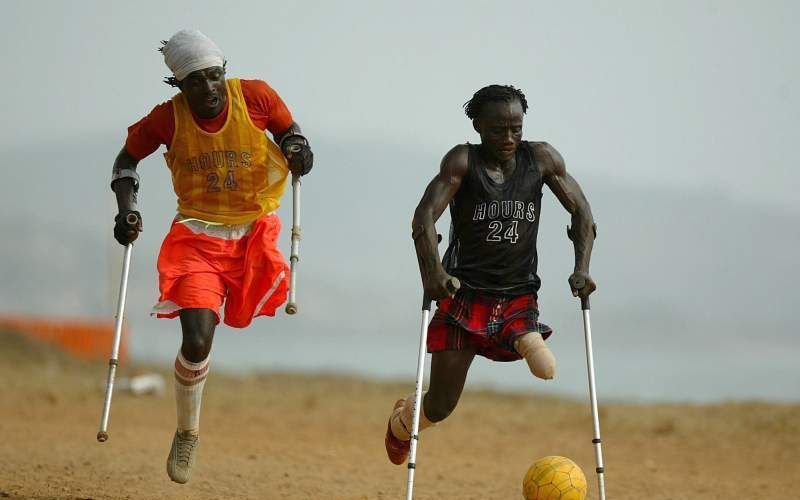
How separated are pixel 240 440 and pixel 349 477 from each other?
2989 mm

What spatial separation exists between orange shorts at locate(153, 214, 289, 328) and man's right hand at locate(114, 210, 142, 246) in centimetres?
24

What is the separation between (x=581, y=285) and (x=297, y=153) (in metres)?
2.10

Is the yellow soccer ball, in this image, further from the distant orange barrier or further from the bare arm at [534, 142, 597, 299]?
the distant orange barrier

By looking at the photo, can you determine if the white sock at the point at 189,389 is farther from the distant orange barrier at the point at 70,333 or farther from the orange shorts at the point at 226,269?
the distant orange barrier at the point at 70,333

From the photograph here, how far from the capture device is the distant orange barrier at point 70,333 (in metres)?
25.2

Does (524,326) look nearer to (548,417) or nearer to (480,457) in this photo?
(480,457)

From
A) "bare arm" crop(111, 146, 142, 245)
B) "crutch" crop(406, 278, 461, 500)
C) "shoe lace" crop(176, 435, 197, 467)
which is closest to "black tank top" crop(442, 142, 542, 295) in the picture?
"crutch" crop(406, 278, 461, 500)

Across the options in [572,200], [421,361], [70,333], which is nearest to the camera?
[421,361]

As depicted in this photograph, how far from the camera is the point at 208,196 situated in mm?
8102

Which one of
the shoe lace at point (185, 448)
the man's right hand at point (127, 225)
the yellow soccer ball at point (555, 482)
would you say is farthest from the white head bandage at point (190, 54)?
the yellow soccer ball at point (555, 482)

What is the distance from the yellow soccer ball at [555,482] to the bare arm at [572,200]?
3.83ft

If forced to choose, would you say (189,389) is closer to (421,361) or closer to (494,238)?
(421,361)

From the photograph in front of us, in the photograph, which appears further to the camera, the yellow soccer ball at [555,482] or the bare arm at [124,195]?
the bare arm at [124,195]

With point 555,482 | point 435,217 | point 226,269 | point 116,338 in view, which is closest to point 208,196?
point 226,269
